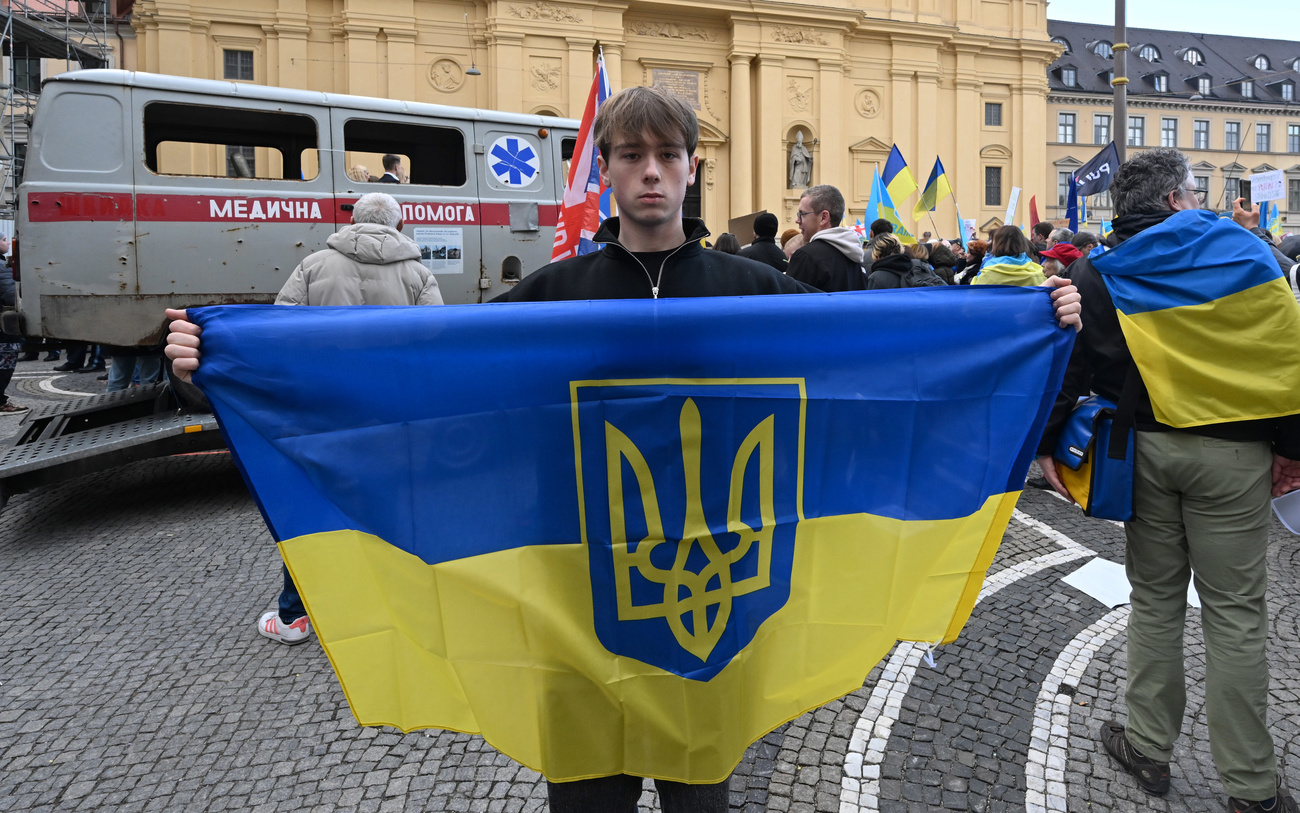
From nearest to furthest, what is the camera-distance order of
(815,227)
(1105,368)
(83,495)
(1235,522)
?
(1235,522) → (1105,368) → (815,227) → (83,495)

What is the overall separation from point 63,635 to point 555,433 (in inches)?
143

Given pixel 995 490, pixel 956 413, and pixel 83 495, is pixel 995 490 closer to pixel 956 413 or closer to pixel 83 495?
pixel 956 413

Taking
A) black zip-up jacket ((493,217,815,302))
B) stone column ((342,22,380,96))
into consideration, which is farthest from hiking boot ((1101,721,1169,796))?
stone column ((342,22,380,96))

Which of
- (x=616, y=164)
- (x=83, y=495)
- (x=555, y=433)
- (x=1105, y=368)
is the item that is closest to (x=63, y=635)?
(x=83, y=495)

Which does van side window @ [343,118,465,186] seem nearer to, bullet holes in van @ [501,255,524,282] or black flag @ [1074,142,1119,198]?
bullet holes in van @ [501,255,524,282]

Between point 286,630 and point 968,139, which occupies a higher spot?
point 968,139

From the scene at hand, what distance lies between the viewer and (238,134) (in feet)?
27.7

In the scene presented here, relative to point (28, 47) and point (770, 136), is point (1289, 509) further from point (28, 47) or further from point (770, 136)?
point (770, 136)

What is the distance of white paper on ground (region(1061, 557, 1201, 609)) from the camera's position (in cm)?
435

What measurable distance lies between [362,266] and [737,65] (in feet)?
124

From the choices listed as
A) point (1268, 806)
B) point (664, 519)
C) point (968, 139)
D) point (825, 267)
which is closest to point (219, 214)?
point (825, 267)

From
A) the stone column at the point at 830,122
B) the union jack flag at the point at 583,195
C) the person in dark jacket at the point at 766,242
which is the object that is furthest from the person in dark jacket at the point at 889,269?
the stone column at the point at 830,122

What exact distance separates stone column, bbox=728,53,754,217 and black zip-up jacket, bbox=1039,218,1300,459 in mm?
36804

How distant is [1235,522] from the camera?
2.56 m
